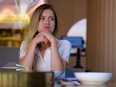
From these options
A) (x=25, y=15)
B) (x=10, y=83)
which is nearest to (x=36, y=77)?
(x=10, y=83)

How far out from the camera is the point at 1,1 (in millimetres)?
4477

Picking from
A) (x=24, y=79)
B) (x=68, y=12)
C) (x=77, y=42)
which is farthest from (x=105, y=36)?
(x=68, y=12)

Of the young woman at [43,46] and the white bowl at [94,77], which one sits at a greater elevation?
the young woman at [43,46]

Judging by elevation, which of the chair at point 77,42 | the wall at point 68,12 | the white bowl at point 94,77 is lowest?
the white bowl at point 94,77

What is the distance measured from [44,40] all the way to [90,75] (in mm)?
517

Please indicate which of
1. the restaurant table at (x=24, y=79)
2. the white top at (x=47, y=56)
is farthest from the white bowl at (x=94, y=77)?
the white top at (x=47, y=56)

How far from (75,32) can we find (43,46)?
4.20 metres

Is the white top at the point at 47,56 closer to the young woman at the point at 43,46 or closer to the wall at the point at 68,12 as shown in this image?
the young woman at the point at 43,46

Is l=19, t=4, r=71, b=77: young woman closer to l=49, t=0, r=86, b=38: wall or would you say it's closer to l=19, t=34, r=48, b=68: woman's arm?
l=19, t=34, r=48, b=68: woman's arm

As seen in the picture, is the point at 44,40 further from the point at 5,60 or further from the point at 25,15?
the point at 25,15

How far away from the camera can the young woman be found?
153cm

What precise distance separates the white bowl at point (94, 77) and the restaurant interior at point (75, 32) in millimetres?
73

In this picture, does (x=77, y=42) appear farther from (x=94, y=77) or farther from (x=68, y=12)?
(x=94, y=77)

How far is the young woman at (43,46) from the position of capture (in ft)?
5.02
